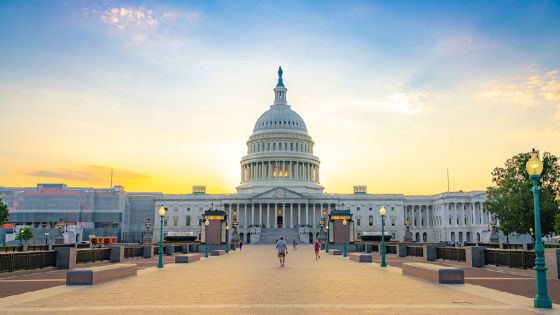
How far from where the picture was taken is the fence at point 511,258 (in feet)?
88.7

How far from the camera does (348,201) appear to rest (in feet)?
483

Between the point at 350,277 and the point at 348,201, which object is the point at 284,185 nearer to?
the point at 348,201

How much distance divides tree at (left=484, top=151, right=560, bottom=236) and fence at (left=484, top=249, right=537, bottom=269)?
4076 centimetres

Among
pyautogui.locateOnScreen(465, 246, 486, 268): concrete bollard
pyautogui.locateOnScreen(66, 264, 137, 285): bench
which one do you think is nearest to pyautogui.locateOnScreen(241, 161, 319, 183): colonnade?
pyautogui.locateOnScreen(465, 246, 486, 268): concrete bollard

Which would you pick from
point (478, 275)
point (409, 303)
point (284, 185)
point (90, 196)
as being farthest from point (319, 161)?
point (409, 303)

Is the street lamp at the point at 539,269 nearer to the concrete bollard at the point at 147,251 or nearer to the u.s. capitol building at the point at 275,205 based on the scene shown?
the concrete bollard at the point at 147,251

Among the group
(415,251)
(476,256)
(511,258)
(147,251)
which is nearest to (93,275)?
(511,258)

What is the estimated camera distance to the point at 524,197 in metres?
69.1

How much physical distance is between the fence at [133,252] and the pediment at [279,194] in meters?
96.3

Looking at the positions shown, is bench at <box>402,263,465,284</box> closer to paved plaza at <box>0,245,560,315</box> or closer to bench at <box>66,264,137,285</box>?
paved plaza at <box>0,245,560,315</box>

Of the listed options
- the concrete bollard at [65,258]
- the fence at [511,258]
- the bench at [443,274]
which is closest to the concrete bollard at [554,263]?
the fence at [511,258]

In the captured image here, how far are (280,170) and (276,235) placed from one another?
42.1m

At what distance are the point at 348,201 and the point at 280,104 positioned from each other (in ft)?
157

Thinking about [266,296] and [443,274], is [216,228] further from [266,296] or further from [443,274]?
[266,296]
